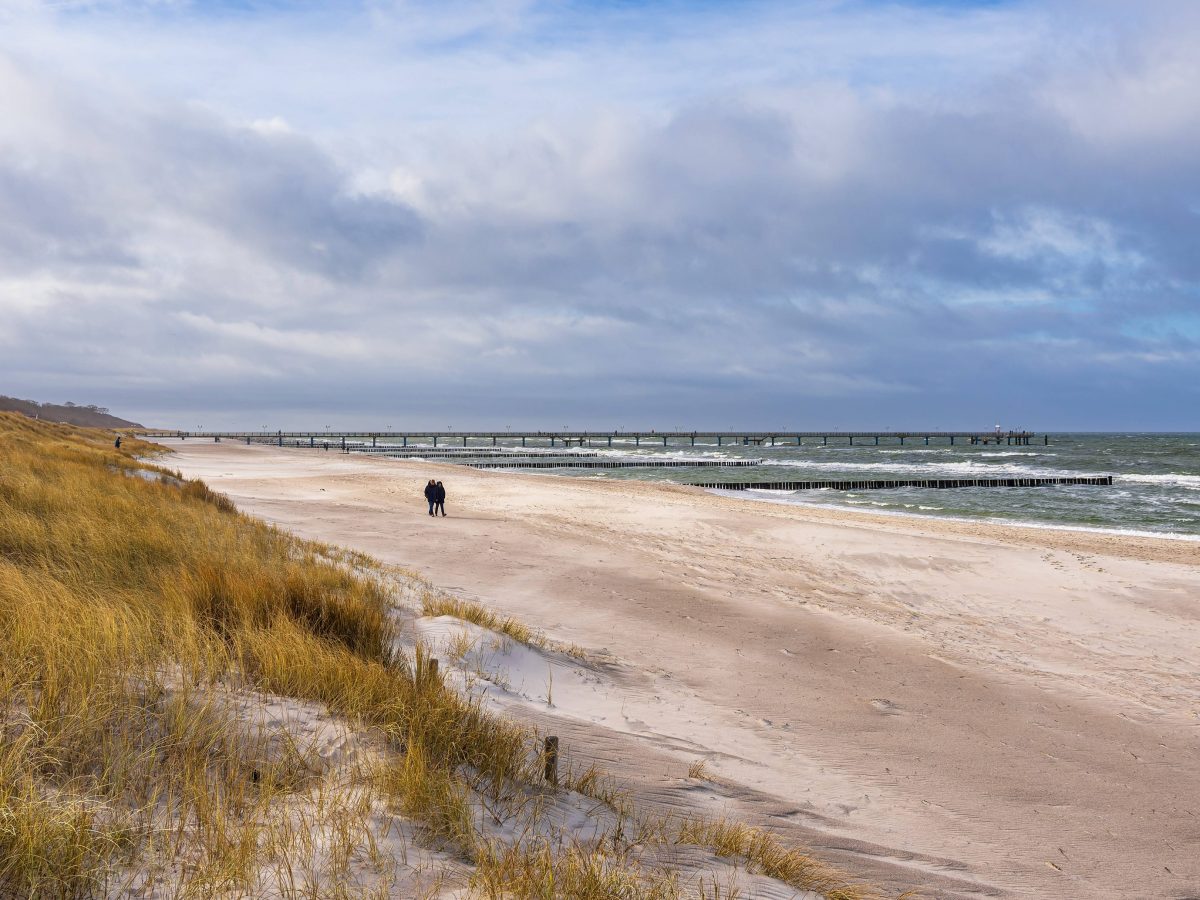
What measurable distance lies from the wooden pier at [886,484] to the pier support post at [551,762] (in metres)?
34.7

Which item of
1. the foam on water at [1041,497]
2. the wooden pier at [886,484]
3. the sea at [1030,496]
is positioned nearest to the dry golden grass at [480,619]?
the sea at [1030,496]

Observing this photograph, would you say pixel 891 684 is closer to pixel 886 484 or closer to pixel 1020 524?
pixel 1020 524

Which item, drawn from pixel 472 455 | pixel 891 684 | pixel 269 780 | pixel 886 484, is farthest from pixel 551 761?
pixel 472 455

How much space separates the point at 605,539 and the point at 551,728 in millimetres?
12042

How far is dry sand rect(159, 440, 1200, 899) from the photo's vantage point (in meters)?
4.67

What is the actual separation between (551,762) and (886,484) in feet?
136

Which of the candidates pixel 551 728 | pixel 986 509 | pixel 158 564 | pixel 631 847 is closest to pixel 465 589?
pixel 158 564

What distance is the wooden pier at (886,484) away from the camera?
3972 centimetres

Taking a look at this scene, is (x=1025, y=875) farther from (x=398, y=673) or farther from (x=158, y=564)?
(x=158, y=564)

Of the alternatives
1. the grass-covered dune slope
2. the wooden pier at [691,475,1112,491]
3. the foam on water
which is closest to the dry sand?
the grass-covered dune slope

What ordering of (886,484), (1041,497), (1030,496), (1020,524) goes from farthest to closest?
1. (886,484)
2. (1030,496)
3. (1041,497)
4. (1020,524)

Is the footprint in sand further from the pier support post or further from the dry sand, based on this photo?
the pier support post

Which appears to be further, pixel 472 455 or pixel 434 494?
pixel 472 455

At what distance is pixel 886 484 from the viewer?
42.0m
